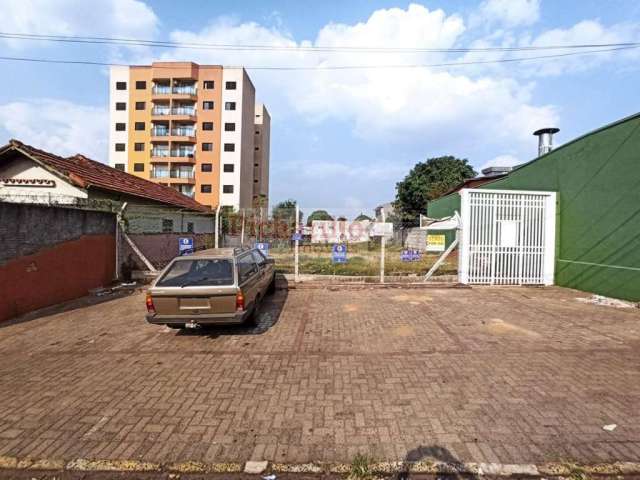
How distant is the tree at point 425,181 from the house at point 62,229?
95.4ft

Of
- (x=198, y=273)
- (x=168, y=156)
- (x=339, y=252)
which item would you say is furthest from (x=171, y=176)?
(x=198, y=273)

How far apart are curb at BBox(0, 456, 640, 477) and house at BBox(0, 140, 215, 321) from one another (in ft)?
17.5

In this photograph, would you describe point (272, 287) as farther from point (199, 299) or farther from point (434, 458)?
point (434, 458)

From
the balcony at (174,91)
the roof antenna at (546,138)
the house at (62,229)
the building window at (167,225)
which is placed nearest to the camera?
the house at (62,229)

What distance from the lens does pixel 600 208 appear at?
8633 millimetres

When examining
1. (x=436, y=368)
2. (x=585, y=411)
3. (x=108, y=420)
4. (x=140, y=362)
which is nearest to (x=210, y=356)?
(x=140, y=362)

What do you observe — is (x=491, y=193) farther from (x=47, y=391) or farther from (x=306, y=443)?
(x=47, y=391)

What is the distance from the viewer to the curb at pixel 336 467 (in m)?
2.40

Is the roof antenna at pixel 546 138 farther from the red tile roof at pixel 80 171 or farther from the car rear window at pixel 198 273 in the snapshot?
the red tile roof at pixel 80 171

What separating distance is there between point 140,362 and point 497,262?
31.1ft

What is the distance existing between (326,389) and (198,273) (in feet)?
9.55

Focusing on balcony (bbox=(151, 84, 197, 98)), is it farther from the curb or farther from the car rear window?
the curb

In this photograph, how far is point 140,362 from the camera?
172 inches

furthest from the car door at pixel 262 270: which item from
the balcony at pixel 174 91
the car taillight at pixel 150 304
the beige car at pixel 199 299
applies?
the balcony at pixel 174 91
